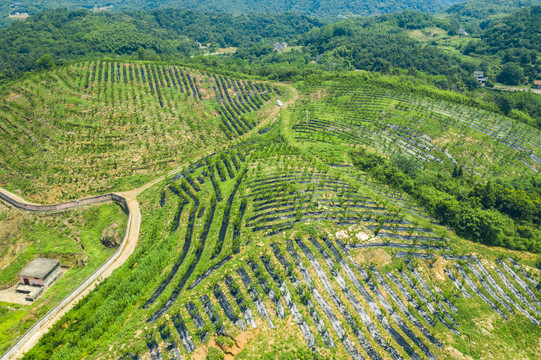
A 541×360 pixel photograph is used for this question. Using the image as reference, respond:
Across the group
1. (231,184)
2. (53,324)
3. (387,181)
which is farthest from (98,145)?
(387,181)

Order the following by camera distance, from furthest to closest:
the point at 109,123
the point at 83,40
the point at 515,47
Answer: the point at 83,40 → the point at 515,47 → the point at 109,123

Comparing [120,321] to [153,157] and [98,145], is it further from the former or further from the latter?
[98,145]

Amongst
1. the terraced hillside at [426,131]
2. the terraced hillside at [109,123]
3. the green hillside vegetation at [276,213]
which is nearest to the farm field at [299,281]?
the green hillside vegetation at [276,213]

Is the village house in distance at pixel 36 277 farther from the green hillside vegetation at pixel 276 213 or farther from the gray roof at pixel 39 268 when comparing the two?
the green hillside vegetation at pixel 276 213

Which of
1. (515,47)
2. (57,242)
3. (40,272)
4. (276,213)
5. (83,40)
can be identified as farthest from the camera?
(83,40)

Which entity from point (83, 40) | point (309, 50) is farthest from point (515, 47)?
point (83, 40)

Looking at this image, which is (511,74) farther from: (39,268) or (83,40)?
(83,40)
